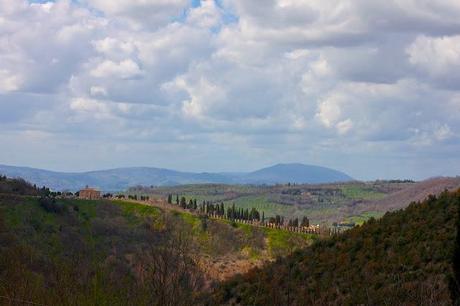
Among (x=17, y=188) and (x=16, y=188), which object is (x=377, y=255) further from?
(x=17, y=188)

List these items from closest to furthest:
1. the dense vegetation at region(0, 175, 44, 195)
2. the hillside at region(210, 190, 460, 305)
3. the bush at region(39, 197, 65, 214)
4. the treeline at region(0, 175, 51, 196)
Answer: the hillside at region(210, 190, 460, 305)
the bush at region(39, 197, 65, 214)
the dense vegetation at region(0, 175, 44, 195)
the treeline at region(0, 175, 51, 196)

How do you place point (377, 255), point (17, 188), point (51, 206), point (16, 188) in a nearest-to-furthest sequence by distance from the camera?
point (377, 255) → point (51, 206) → point (16, 188) → point (17, 188)

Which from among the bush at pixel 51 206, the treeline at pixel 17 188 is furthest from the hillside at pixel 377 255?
the treeline at pixel 17 188

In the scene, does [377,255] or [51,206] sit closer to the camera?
[377,255]

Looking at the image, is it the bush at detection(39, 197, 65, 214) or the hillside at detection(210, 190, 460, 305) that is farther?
the bush at detection(39, 197, 65, 214)

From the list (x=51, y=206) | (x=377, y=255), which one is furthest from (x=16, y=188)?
(x=377, y=255)

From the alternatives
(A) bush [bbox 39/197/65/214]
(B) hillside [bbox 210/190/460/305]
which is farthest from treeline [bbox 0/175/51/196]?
(B) hillside [bbox 210/190/460/305]

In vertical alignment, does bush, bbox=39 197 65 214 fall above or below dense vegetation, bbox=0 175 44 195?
below

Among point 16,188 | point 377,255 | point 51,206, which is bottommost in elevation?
point 377,255

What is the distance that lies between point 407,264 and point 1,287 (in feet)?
100

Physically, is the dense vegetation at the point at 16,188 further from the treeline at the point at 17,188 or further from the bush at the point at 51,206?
the bush at the point at 51,206

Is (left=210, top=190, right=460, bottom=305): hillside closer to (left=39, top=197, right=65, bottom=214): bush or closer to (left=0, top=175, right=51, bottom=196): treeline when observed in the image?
(left=39, top=197, right=65, bottom=214): bush

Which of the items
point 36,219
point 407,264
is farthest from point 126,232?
A: point 407,264

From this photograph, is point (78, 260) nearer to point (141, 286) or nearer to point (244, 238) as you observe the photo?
point (141, 286)
